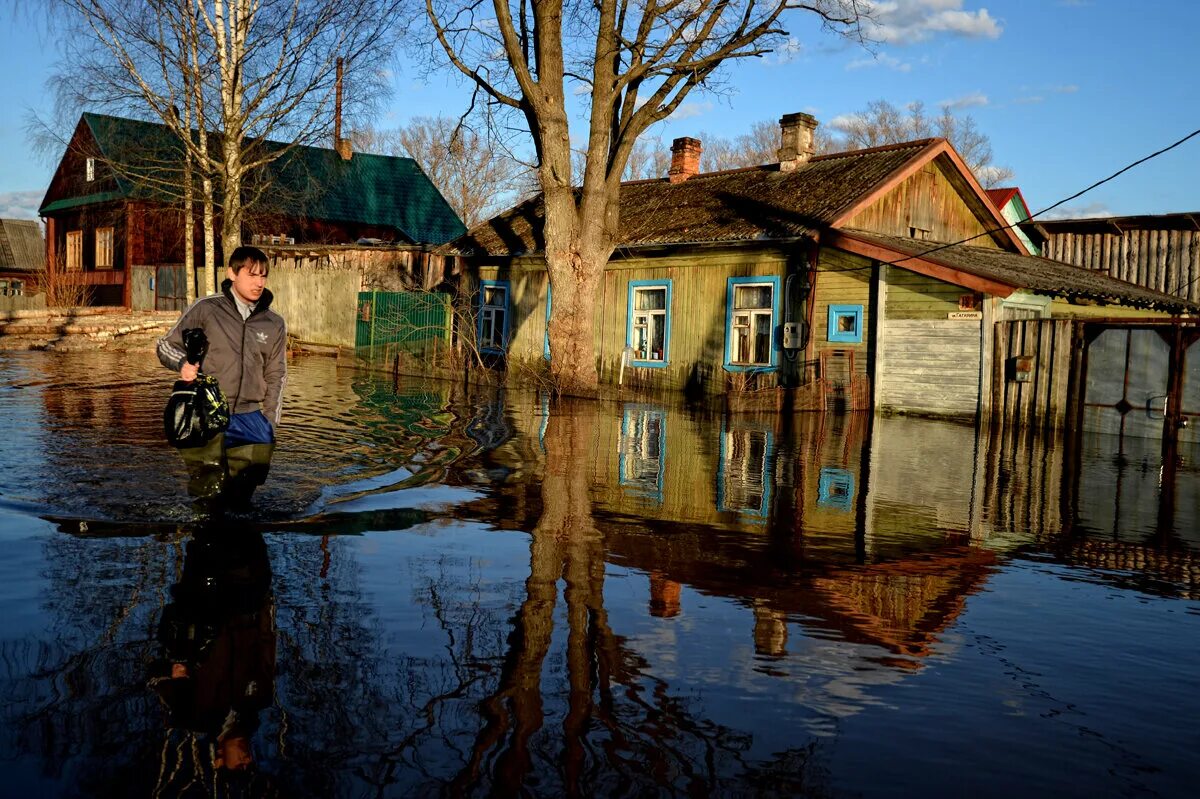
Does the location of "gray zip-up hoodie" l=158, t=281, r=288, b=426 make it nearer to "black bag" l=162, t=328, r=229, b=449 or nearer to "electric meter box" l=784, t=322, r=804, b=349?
"black bag" l=162, t=328, r=229, b=449

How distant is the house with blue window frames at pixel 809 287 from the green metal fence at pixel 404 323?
147cm

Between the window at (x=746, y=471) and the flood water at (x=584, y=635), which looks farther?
the window at (x=746, y=471)

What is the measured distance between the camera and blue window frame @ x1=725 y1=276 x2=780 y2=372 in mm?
20328

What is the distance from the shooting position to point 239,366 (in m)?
6.22

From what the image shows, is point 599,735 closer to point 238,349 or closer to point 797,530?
point 238,349

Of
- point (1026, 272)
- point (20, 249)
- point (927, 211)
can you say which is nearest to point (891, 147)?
point (927, 211)

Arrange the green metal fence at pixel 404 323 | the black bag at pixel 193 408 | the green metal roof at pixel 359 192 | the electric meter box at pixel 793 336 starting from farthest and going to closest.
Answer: the green metal roof at pixel 359 192
the green metal fence at pixel 404 323
the electric meter box at pixel 793 336
the black bag at pixel 193 408

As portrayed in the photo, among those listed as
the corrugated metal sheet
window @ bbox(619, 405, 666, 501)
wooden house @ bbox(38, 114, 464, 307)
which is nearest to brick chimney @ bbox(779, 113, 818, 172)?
window @ bbox(619, 405, 666, 501)

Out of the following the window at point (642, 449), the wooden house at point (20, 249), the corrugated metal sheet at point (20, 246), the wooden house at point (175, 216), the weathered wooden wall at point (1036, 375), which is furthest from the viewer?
the corrugated metal sheet at point (20, 246)

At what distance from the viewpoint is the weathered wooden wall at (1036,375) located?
16.8 m

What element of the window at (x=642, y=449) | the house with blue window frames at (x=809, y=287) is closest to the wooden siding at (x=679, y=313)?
the house with blue window frames at (x=809, y=287)

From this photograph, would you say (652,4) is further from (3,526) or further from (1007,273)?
(3,526)

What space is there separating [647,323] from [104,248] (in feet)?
95.1

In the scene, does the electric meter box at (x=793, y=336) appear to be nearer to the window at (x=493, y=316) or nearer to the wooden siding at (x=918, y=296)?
the wooden siding at (x=918, y=296)
